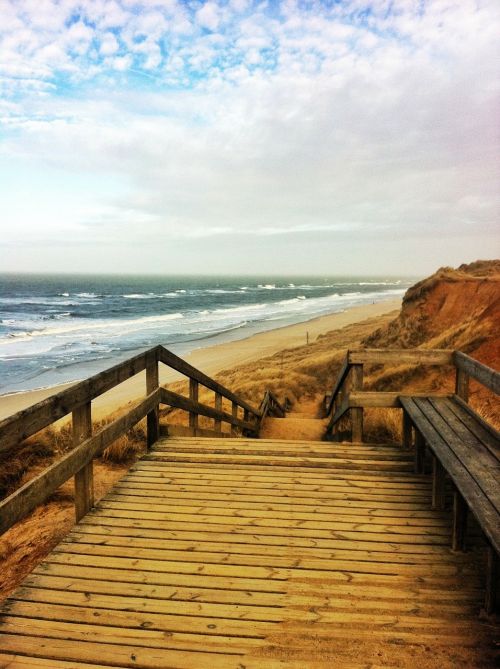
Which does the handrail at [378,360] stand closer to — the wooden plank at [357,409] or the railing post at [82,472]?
the wooden plank at [357,409]

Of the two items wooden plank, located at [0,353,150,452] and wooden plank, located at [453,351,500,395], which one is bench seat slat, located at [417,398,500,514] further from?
wooden plank, located at [0,353,150,452]

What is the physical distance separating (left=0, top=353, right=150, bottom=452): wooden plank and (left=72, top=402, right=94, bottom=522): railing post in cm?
11

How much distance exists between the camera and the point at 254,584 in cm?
258

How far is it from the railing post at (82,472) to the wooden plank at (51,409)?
0.36 ft

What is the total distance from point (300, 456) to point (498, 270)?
2222 centimetres

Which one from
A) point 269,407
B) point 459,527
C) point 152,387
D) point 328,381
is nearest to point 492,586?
point 459,527

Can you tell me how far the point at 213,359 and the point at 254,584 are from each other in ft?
69.2

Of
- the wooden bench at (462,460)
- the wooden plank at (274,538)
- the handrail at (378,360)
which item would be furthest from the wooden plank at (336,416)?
the wooden plank at (274,538)

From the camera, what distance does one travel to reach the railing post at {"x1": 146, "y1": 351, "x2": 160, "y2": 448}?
185 inches

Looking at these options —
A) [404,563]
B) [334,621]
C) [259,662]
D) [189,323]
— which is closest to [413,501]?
[404,563]

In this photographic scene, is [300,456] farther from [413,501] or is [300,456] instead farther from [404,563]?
[404,563]

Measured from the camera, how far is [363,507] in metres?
3.51

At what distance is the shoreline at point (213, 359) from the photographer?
1546 centimetres

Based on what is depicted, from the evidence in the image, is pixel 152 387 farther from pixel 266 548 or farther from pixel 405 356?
pixel 405 356
